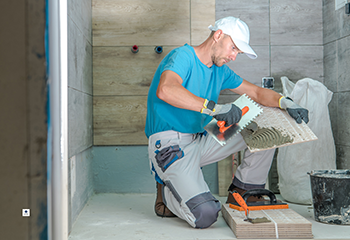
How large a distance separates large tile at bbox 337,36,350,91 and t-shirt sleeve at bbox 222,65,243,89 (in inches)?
33.3

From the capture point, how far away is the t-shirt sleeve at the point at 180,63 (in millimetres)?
1773

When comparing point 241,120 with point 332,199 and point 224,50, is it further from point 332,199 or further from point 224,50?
point 332,199

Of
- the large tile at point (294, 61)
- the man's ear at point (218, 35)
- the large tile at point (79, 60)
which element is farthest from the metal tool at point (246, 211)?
the large tile at point (294, 61)

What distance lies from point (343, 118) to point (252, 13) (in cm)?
117

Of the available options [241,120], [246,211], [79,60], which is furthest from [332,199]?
[79,60]

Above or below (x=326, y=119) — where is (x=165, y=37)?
above

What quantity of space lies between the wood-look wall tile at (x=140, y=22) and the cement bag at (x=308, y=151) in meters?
1.11

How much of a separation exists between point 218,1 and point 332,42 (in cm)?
103

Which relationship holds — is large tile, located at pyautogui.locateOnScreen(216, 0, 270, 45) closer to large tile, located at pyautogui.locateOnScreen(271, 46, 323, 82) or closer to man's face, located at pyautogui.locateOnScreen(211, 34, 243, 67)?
large tile, located at pyautogui.locateOnScreen(271, 46, 323, 82)

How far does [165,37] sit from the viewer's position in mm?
2688

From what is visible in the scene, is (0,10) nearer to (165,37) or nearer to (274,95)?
(274,95)

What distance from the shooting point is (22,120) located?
0.59m

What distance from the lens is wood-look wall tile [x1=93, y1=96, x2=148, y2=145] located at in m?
2.70

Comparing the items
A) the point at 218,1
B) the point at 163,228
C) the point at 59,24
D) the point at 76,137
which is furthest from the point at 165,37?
the point at 59,24
